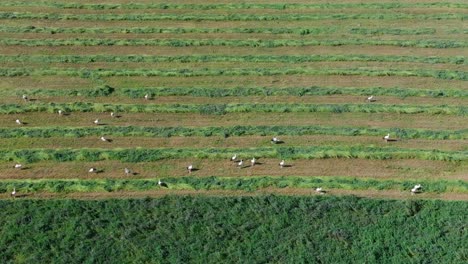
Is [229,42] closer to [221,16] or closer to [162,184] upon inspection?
[221,16]

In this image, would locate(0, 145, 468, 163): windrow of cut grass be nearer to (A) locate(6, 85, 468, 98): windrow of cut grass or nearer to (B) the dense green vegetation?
(B) the dense green vegetation

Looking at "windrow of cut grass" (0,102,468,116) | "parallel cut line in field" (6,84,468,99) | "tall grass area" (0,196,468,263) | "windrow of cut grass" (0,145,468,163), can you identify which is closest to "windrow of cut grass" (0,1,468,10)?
"parallel cut line in field" (6,84,468,99)

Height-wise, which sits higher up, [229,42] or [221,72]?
[229,42]

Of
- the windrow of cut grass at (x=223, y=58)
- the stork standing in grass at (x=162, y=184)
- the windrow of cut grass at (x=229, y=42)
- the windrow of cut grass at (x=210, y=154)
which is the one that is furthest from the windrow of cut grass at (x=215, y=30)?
the stork standing in grass at (x=162, y=184)

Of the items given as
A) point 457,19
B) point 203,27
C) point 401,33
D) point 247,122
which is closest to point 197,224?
point 247,122

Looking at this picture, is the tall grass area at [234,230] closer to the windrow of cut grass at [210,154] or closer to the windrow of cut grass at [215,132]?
the windrow of cut grass at [210,154]

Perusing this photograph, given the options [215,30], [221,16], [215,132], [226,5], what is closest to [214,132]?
[215,132]
